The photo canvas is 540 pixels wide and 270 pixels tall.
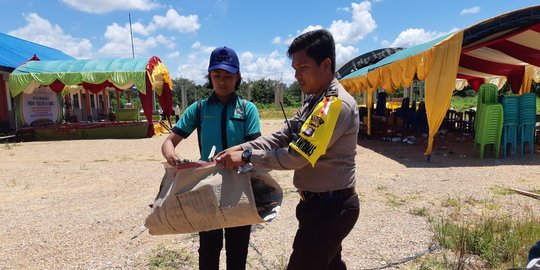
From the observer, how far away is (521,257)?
9.50 ft

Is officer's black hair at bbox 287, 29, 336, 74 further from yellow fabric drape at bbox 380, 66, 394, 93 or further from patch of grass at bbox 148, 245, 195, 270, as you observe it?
yellow fabric drape at bbox 380, 66, 394, 93

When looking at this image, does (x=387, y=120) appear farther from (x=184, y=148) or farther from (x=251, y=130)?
(x=251, y=130)

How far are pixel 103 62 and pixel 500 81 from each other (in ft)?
57.6

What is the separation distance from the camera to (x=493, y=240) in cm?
314

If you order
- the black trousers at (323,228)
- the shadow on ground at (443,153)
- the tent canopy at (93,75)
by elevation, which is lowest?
the shadow on ground at (443,153)

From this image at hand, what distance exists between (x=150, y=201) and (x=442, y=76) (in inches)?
247

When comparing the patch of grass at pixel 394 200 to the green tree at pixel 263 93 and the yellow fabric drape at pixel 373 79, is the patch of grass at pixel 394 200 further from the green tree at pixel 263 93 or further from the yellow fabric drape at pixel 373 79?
the green tree at pixel 263 93

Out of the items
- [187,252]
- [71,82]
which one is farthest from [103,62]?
[187,252]

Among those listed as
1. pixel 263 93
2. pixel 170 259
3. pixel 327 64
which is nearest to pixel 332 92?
pixel 327 64

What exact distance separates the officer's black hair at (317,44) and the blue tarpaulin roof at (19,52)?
16.6m

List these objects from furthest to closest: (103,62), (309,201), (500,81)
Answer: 1. (500,81)
2. (103,62)
3. (309,201)

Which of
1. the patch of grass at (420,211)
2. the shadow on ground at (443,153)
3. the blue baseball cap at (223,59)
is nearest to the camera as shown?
the blue baseball cap at (223,59)

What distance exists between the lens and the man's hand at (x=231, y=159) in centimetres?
165

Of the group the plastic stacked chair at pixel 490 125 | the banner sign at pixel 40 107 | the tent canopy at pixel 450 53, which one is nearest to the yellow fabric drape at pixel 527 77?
the tent canopy at pixel 450 53
